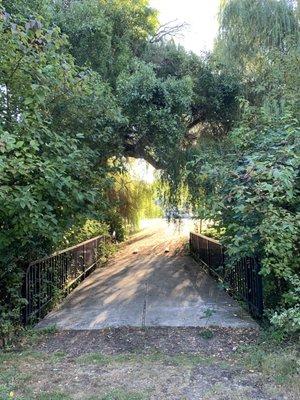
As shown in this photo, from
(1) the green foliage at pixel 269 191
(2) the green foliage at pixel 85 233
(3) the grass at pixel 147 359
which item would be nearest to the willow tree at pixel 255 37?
(1) the green foliage at pixel 269 191

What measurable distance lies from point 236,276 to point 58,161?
3.26 meters

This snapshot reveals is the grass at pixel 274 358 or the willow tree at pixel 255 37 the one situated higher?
the willow tree at pixel 255 37

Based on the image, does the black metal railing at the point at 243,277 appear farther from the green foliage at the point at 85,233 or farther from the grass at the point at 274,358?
the green foliage at the point at 85,233

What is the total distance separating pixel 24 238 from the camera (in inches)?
157

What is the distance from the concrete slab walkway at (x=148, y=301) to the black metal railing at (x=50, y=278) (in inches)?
6.5

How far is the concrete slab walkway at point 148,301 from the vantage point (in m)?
4.74

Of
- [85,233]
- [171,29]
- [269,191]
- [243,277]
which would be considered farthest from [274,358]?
[171,29]

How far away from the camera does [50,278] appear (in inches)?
222

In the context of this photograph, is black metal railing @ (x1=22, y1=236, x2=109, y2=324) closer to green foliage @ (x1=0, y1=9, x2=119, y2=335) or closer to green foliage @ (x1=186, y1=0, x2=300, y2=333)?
green foliage @ (x1=0, y1=9, x2=119, y2=335)

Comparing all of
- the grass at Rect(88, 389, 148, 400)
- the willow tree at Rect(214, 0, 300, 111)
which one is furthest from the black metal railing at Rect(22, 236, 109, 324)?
the willow tree at Rect(214, 0, 300, 111)

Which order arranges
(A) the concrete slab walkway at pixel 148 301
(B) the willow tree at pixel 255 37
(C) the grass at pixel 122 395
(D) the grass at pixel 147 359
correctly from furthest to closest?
(B) the willow tree at pixel 255 37 → (A) the concrete slab walkway at pixel 148 301 → (D) the grass at pixel 147 359 → (C) the grass at pixel 122 395

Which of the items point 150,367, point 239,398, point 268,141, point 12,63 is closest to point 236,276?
point 268,141

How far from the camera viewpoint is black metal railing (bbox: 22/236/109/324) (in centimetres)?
479

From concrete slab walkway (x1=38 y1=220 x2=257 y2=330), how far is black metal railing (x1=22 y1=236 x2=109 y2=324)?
0.54 feet
